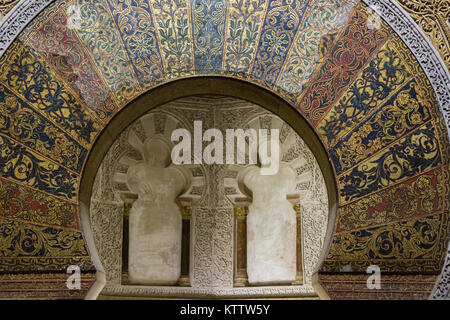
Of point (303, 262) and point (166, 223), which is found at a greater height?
point (166, 223)

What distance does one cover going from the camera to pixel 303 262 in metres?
7.61

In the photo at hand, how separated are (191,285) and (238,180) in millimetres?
1331

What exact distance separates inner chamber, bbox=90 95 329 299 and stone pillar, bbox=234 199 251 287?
0.04ft

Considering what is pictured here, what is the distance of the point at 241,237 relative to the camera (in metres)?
7.91

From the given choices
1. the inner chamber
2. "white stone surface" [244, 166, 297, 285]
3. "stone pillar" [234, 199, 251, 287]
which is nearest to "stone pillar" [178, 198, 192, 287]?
the inner chamber

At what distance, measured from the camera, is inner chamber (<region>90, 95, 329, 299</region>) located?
302 inches

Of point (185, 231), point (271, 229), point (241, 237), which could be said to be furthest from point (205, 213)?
point (271, 229)

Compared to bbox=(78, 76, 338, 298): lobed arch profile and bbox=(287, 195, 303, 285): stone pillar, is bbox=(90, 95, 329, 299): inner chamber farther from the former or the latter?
bbox=(78, 76, 338, 298): lobed arch profile

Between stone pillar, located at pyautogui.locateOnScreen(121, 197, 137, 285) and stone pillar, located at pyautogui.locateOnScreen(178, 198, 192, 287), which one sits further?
stone pillar, located at pyautogui.locateOnScreen(178, 198, 192, 287)

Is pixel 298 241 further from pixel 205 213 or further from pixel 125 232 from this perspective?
pixel 125 232

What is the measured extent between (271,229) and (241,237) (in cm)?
37
